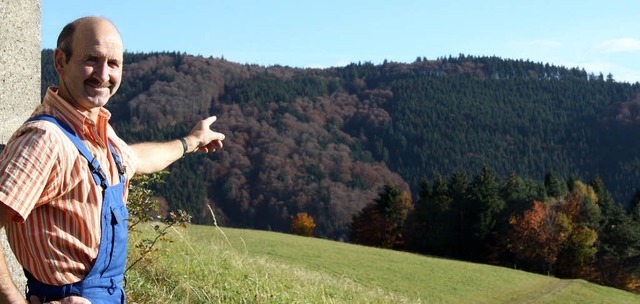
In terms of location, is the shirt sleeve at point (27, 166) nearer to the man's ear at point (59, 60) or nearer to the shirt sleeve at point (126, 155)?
the man's ear at point (59, 60)

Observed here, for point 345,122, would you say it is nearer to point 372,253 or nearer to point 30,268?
point 372,253

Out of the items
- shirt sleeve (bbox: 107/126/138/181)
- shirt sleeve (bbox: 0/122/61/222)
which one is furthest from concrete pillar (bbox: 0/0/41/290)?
shirt sleeve (bbox: 0/122/61/222)

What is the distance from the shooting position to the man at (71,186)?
91.6 inches

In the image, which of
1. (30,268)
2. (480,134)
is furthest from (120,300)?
(480,134)

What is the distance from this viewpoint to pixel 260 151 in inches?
4931

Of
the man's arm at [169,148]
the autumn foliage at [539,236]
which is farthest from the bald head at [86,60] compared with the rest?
the autumn foliage at [539,236]

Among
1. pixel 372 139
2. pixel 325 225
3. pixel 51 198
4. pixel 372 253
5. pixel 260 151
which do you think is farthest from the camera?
pixel 372 139

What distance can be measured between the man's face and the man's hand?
4.07 ft

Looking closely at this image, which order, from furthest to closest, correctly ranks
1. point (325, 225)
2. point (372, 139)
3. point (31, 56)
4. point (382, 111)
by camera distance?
1. point (382, 111)
2. point (372, 139)
3. point (325, 225)
4. point (31, 56)

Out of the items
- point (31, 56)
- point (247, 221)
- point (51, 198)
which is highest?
point (31, 56)

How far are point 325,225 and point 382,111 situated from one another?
72.7 m

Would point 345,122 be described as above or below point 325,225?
above

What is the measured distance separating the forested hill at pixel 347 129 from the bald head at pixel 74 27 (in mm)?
99775

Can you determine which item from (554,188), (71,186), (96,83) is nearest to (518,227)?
(554,188)
